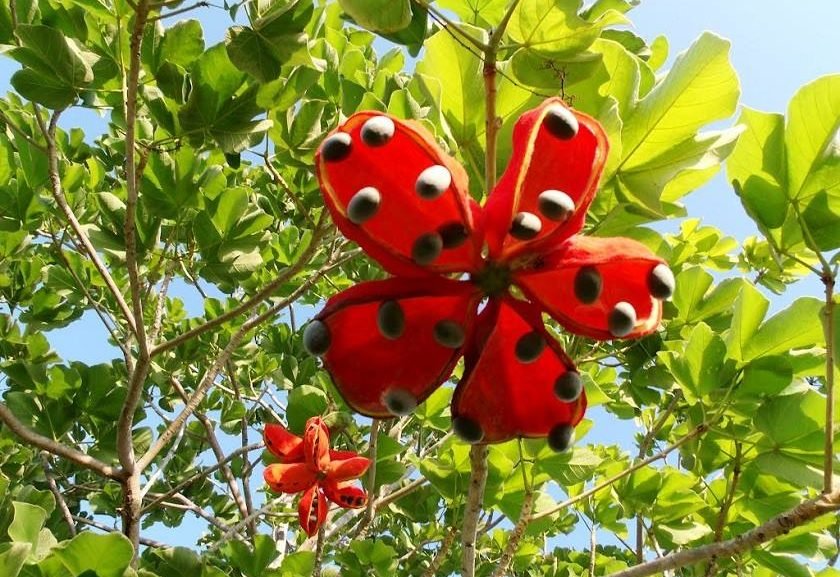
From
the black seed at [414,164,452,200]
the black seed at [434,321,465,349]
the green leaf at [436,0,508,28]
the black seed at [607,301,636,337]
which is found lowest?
the black seed at [607,301,636,337]

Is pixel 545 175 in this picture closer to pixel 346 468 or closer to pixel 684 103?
pixel 684 103

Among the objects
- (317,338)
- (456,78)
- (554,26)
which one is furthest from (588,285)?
(456,78)

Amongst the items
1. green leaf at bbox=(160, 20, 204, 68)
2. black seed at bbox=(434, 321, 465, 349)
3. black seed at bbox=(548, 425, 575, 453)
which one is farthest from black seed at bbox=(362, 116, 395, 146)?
green leaf at bbox=(160, 20, 204, 68)

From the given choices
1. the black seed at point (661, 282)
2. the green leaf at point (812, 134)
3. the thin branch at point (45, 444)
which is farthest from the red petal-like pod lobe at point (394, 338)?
the thin branch at point (45, 444)

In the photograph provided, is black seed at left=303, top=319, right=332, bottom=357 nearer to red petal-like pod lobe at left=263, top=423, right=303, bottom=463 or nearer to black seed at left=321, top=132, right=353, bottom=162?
black seed at left=321, top=132, right=353, bottom=162

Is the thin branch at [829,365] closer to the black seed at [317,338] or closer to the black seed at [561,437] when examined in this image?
the black seed at [561,437]

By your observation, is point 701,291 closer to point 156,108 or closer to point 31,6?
point 156,108
